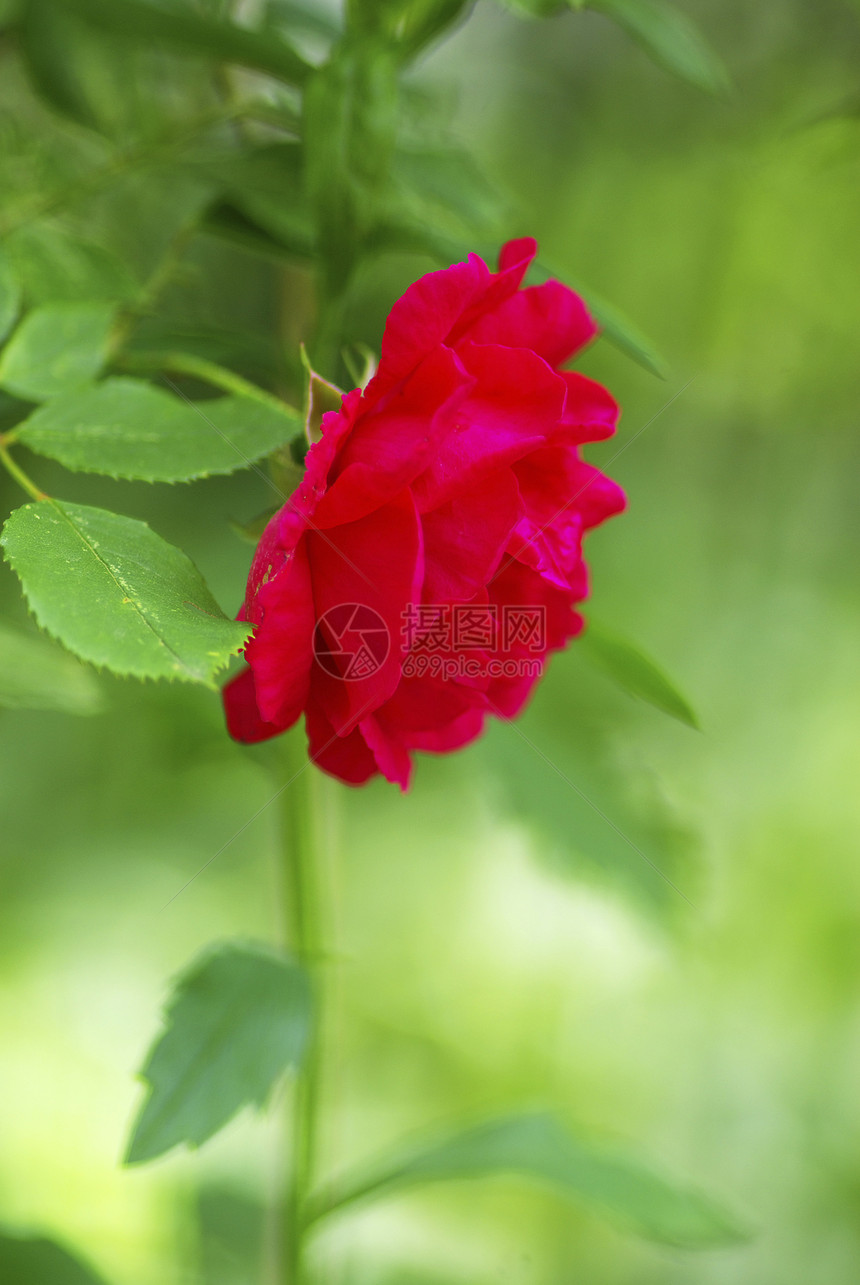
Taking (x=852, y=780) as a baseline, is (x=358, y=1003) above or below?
below

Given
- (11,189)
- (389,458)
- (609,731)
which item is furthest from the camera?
(609,731)

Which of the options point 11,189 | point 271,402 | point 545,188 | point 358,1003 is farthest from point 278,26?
point 358,1003

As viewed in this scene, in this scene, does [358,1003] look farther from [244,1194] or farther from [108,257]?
[108,257]

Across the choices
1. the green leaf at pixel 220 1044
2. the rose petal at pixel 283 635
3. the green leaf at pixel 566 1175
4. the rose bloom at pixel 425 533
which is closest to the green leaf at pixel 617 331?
the rose bloom at pixel 425 533

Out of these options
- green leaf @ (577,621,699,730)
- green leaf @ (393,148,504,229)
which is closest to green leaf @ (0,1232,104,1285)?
green leaf @ (577,621,699,730)

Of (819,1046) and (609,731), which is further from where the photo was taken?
(819,1046)

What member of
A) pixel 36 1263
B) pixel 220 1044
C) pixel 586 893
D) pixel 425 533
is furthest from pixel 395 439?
pixel 586 893

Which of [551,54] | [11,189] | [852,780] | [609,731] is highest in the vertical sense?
[551,54]
